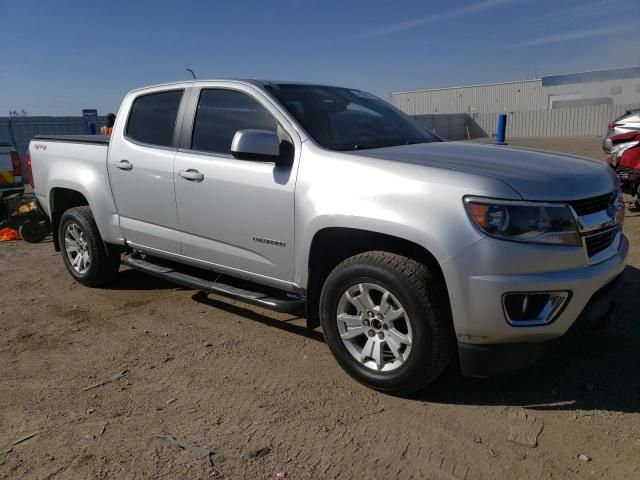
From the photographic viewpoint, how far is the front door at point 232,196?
348cm

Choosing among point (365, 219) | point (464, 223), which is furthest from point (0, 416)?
point (464, 223)

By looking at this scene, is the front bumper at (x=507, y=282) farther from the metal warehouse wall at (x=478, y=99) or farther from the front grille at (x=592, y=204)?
the metal warehouse wall at (x=478, y=99)

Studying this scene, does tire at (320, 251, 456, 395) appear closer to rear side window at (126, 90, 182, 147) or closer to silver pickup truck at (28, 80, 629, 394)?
silver pickup truck at (28, 80, 629, 394)

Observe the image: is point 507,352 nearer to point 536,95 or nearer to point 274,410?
point 274,410

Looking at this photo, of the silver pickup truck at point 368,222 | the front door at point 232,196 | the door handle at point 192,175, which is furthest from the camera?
the door handle at point 192,175

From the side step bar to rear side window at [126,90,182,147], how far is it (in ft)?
3.44

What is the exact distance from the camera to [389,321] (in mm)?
3033

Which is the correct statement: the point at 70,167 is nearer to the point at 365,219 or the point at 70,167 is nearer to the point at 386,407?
the point at 365,219

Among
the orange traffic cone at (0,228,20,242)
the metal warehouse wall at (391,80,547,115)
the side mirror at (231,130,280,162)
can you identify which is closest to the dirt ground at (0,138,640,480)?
the side mirror at (231,130,280,162)

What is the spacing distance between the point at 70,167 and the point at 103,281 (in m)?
1.16

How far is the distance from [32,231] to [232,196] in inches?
208

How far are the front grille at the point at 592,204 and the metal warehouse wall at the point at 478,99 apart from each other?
49131 mm

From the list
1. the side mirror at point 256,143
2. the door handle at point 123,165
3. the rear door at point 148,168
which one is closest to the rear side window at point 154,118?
the rear door at point 148,168

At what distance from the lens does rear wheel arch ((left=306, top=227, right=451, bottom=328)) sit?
2.97 metres
